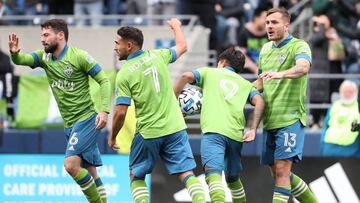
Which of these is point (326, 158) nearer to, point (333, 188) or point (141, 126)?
point (333, 188)

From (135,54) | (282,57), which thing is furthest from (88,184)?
(282,57)

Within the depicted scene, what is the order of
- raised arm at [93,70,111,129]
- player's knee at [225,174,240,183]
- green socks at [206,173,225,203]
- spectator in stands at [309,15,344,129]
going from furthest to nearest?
spectator in stands at [309,15,344,129] → player's knee at [225,174,240,183] → raised arm at [93,70,111,129] → green socks at [206,173,225,203]

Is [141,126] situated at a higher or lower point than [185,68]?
higher

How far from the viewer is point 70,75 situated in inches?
599

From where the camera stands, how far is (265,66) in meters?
14.9

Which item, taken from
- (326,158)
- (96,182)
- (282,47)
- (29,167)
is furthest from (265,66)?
(29,167)

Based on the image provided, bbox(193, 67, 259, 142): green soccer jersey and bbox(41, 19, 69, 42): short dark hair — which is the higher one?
bbox(41, 19, 69, 42): short dark hair

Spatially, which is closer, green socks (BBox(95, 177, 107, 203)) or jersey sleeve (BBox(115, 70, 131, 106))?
jersey sleeve (BBox(115, 70, 131, 106))

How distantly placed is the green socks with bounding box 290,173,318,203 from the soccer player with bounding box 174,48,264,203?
3.23ft

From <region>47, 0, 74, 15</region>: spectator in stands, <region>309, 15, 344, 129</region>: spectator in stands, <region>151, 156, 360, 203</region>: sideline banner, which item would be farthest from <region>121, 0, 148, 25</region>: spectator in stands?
<region>151, 156, 360, 203</region>: sideline banner

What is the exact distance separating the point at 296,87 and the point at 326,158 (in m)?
4.02

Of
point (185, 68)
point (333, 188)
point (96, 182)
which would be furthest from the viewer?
point (185, 68)

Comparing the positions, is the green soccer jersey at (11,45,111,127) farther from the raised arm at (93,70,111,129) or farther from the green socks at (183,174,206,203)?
the green socks at (183,174,206,203)

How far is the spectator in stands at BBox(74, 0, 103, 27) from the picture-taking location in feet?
80.2
